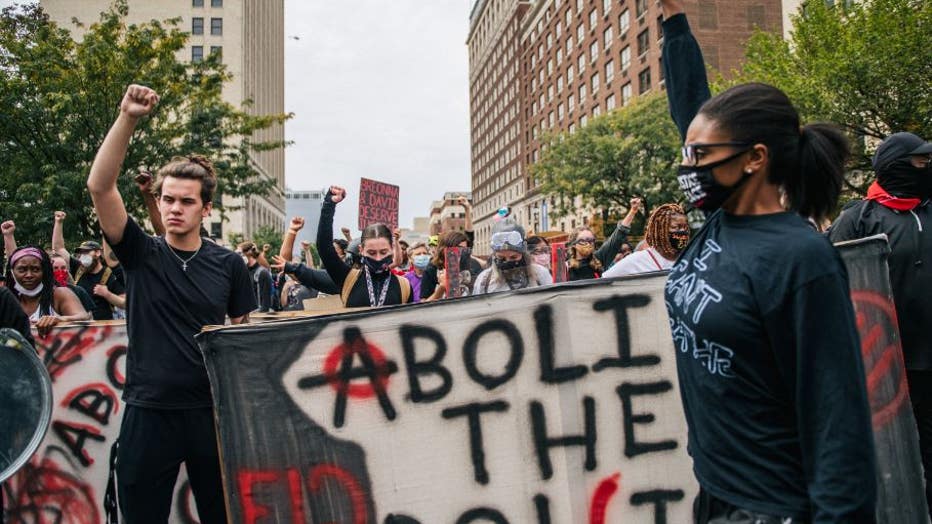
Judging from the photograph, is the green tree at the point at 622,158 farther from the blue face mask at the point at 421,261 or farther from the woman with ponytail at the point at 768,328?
the woman with ponytail at the point at 768,328

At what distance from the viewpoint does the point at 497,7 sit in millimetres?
89312

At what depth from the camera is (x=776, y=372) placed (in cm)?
152

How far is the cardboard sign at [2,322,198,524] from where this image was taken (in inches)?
139

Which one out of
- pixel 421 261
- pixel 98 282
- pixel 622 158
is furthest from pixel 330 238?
pixel 622 158

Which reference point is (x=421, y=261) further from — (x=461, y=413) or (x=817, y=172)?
(x=817, y=172)

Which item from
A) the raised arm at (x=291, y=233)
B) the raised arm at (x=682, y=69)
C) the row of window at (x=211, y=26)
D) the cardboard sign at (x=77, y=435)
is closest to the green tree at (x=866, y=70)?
the raised arm at (x=291, y=233)

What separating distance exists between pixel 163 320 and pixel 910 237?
379 cm

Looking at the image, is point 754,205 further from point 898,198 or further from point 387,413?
point 898,198

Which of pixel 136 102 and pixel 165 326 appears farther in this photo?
pixel 165 326

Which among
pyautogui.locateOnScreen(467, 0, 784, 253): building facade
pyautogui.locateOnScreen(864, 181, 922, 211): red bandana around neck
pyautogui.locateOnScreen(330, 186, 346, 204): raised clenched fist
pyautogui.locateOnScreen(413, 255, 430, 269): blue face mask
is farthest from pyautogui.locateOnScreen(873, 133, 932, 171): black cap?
pyautogui.locateOnScreen(467, 0, 784, 253): building facade

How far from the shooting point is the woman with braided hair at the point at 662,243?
4.38 m

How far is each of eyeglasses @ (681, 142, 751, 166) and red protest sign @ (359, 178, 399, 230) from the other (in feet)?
24.2

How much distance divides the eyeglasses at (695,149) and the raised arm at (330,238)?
11.7 ft

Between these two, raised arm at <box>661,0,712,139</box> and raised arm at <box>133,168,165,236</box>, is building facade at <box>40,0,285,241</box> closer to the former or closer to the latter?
raised arm at <box>133,168,165,236</box>
